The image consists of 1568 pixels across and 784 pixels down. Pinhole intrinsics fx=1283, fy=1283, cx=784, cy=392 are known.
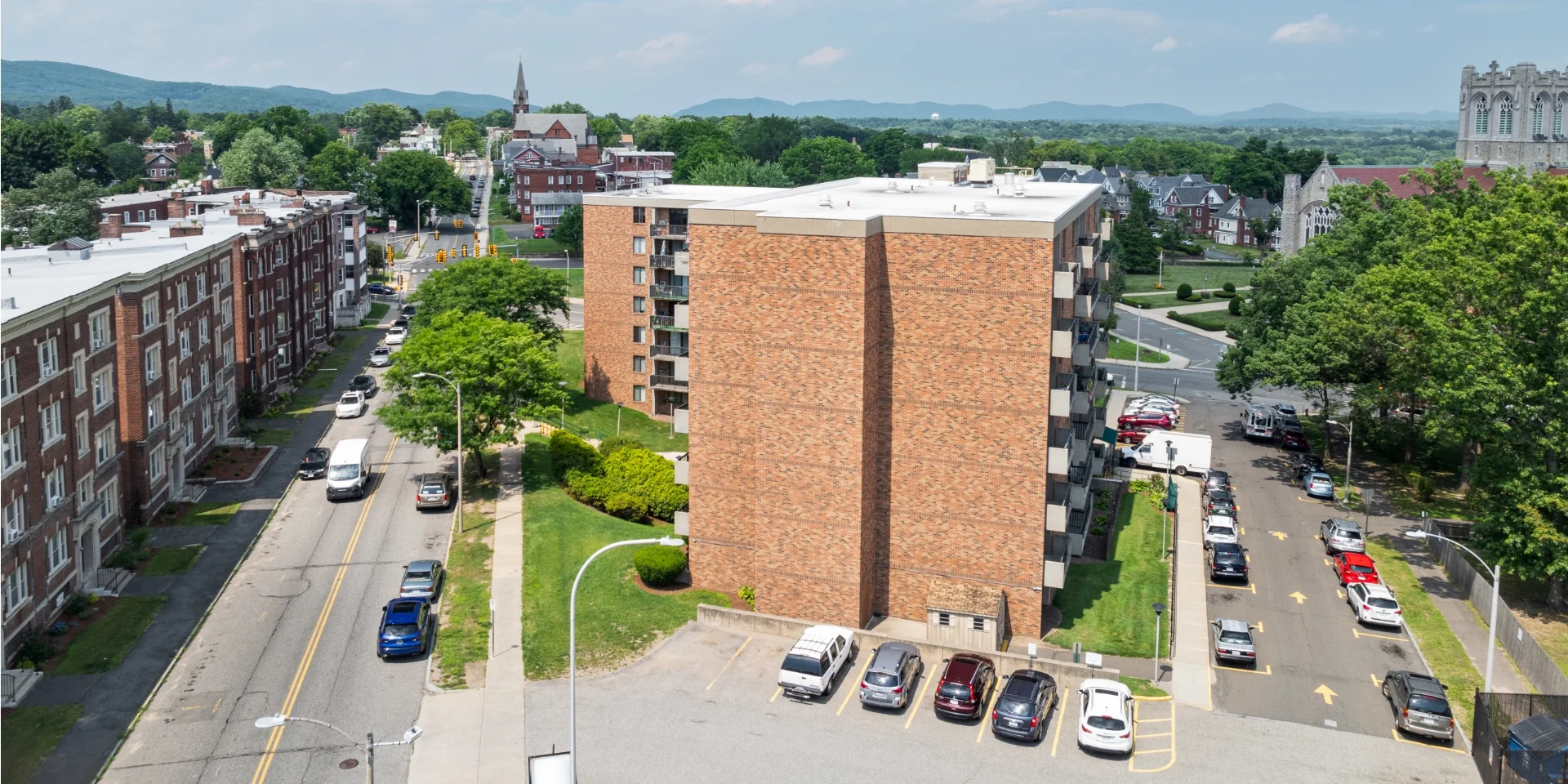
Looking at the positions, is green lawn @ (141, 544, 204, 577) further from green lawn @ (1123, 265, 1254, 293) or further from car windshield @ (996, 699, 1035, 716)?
green lawn @ (1123, 265, 1254, 293)

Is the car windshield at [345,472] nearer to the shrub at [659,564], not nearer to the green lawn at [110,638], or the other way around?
the green lawn at [110,638]

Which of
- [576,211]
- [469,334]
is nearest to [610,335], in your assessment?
[469,334]

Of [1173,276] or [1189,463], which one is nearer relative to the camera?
[1189,463]

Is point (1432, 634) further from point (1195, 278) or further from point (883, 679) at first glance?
point (1195, 278)

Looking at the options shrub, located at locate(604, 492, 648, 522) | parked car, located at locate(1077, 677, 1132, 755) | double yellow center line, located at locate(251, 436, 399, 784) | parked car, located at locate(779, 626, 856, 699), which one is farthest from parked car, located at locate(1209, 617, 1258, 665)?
double yellow center line, located at locate(251, 436, 399, 784)

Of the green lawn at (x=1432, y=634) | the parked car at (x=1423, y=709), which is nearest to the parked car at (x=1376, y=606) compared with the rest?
the green lawn at (x=1432, y=634)

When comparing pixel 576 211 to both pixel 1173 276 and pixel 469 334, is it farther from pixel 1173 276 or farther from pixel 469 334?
pixel 469 334

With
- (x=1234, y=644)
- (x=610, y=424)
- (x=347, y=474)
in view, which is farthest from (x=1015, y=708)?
(x=610, y=424)
